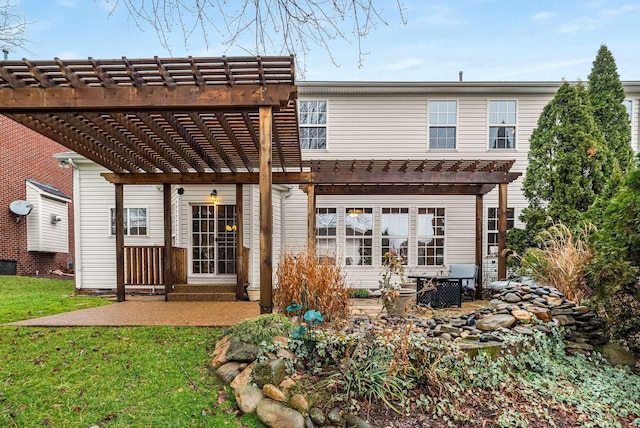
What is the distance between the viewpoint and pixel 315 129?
963cm

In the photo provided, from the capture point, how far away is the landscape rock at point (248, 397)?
9.17 ft

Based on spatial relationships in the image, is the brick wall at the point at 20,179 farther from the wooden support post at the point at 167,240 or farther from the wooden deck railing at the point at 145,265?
the wooden support post at the point at 167,240

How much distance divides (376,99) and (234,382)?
8159 millimetres

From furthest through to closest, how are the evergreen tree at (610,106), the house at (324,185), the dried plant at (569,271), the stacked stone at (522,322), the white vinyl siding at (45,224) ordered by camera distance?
the white vinyl siding at (45,224) → the evergreen tree at (610,106) → the house at (324,185) → the dried plant at (569,271) → the stacked stone at (522,322)

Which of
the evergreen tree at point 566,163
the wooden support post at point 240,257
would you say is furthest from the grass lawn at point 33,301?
the evergreen tree at point 566,163

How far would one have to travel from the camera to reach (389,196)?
31.1 feet

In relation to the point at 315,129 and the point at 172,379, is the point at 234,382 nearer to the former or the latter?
the point at 172,379

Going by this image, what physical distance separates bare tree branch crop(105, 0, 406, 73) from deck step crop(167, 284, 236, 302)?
19.2ft

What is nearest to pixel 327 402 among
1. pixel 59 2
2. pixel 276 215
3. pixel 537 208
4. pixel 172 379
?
pixel 172 379

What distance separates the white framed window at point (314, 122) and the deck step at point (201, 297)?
434 cm

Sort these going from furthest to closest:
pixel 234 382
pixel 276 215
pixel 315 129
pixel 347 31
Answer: pixel 315 129
pixel 276 215
pixel 234 382
pixel 347 31

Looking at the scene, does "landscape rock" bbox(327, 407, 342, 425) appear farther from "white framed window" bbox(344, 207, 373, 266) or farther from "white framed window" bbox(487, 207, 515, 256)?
"white framed window" bbox(487, 207, 515, 256)

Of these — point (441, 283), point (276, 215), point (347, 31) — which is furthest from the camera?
point (276, 215)

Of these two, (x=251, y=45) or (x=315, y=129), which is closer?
(x=251, y=45)
